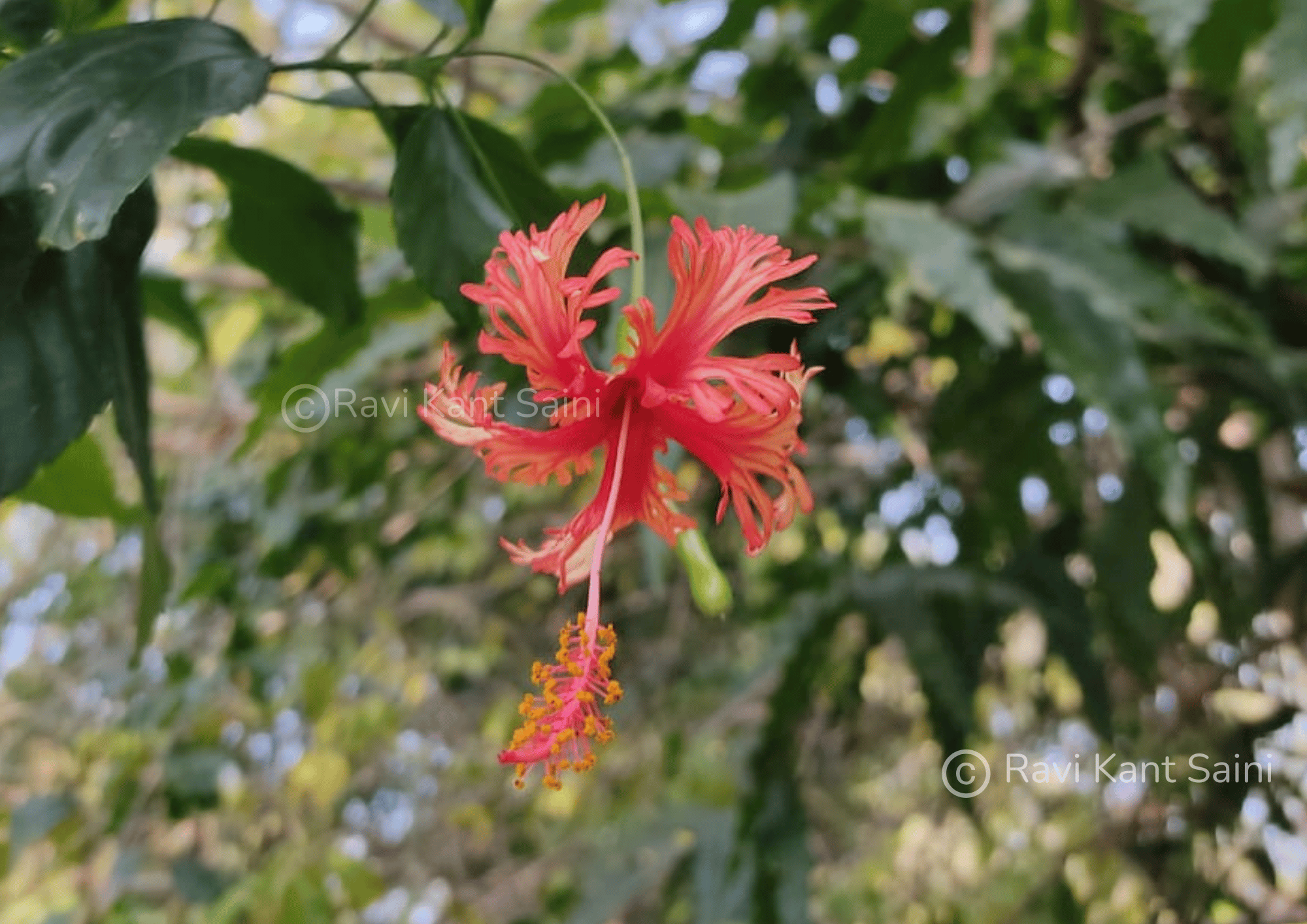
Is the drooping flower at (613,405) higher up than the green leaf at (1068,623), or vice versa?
the drooping flower at (613,405)

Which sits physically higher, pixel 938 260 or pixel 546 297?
pixel 546 297

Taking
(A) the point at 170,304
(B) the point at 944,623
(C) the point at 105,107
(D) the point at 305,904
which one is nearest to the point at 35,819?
(D) the point at 305,904

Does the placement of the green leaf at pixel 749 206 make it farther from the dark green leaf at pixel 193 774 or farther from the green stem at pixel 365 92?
the dark green leaf at pixel 193 774

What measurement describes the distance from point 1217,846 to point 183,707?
1.33m

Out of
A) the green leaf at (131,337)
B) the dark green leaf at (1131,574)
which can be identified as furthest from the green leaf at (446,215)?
the dark green leaf at (1131,574)

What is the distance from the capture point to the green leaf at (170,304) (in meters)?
0.88

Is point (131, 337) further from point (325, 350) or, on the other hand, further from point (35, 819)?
point (35, 819)

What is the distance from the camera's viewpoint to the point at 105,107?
1.48 feet

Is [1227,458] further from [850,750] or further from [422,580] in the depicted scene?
[422,580]

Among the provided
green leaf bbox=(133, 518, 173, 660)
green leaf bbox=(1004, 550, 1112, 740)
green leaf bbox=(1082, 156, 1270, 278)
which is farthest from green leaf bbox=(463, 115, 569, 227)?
green leaf bbox=(1004, 550, 1112, 740)

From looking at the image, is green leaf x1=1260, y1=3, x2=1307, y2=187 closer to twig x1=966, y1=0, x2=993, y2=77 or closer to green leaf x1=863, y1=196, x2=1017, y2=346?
green leaf x1=863, y1=196, x2=1017, y2=346

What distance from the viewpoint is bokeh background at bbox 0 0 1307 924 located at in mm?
918

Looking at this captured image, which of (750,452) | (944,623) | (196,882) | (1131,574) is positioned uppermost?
(750,452)

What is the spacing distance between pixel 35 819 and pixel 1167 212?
1.45 meters
